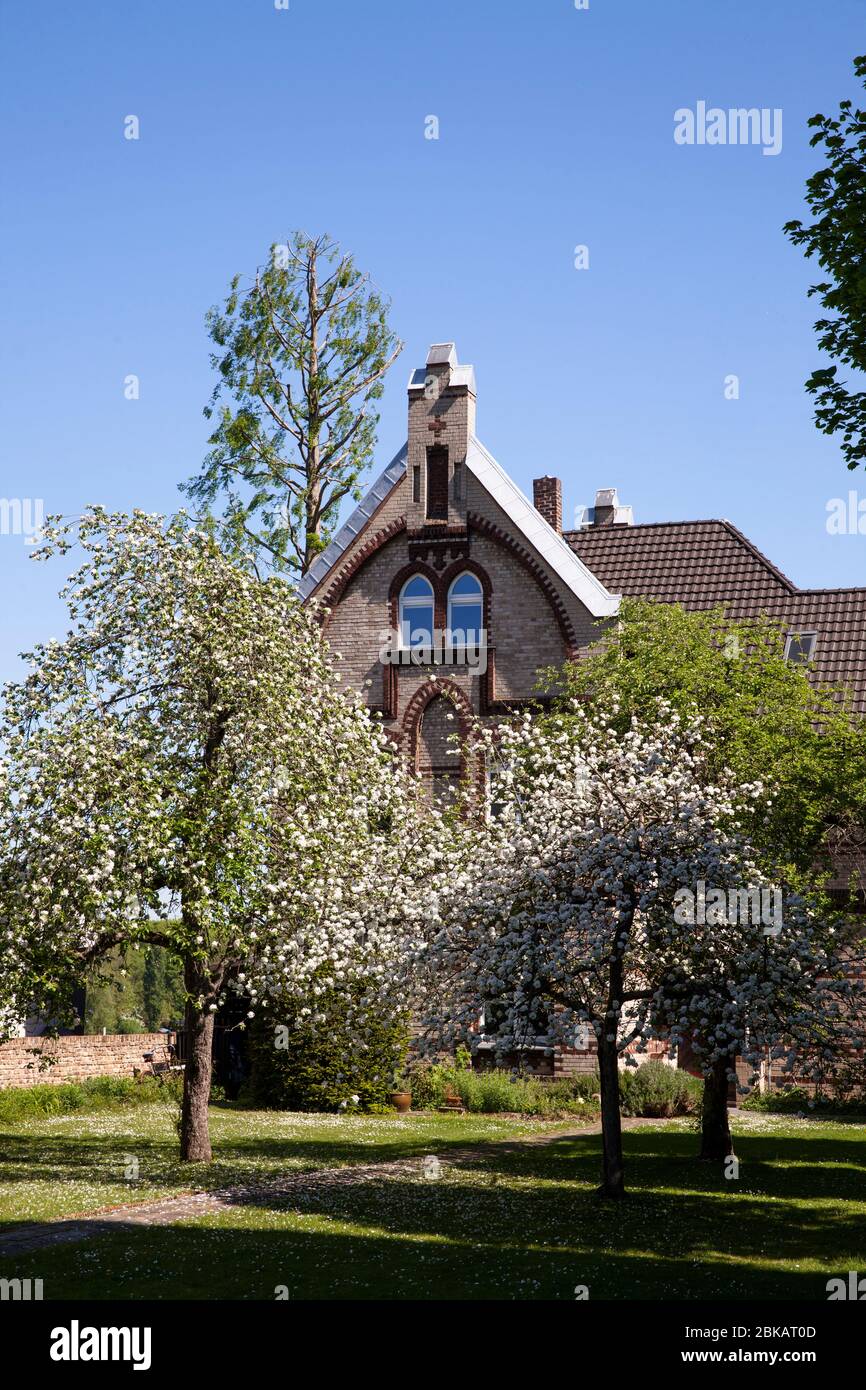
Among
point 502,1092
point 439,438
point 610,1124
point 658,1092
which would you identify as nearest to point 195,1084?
point 610,1124

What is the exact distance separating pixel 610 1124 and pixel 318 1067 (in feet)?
45.2

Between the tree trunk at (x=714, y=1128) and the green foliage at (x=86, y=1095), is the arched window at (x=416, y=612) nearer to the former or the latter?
the green foliage at (x=86, y=1095)

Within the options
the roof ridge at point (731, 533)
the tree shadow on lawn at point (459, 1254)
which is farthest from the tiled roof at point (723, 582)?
the tree shadow on lawn at point (459, 1254)

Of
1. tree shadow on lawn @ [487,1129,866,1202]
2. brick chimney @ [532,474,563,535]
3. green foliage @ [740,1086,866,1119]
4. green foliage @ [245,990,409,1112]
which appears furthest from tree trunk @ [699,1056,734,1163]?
brick chimney @ [532,474,563,535]

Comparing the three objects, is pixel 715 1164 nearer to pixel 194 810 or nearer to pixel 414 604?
pixel 194 810

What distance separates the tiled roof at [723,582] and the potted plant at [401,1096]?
14.1m

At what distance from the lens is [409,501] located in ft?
124

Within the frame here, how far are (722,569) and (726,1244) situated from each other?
24710 mm

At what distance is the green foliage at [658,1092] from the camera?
32531 mm

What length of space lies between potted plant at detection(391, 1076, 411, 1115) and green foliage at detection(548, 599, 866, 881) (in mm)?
10666

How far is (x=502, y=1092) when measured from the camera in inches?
1305

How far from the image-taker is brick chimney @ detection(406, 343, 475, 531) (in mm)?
37469

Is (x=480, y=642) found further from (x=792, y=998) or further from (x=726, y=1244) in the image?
(x=726, y=1244)
